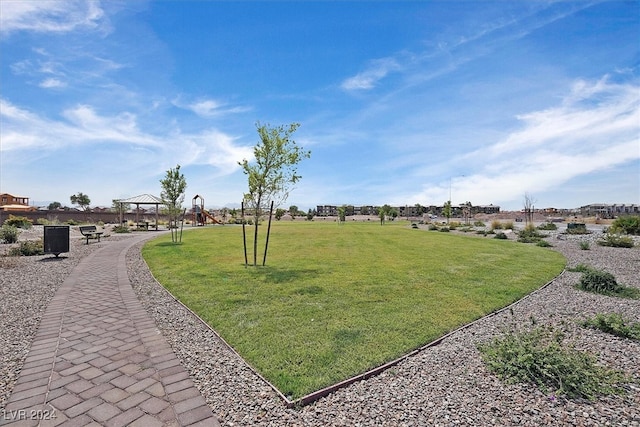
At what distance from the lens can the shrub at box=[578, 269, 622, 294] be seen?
290 inches

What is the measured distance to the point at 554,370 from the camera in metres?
3.34

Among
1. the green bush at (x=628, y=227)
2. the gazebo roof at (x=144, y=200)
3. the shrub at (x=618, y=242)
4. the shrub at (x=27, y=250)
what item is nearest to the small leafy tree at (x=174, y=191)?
the shrub at (x=27, y=250)

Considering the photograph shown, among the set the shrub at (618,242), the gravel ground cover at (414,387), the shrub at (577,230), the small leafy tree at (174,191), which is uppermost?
the small leafy tree at (174,191)

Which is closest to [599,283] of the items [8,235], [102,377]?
[102,377]

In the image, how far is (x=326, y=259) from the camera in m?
11.2

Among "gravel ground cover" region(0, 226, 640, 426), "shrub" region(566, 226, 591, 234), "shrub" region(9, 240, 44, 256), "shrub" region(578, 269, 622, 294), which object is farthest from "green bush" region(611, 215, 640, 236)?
"shrub" region(9, 240, 44, 256)

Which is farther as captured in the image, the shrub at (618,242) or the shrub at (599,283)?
the shrub at (618,242)

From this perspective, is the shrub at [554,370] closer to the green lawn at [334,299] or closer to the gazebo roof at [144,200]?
the green lawn at [334,299]

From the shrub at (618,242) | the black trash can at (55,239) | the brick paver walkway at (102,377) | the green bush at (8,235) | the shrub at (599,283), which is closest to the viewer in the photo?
the brick paver walkway at (102,377)

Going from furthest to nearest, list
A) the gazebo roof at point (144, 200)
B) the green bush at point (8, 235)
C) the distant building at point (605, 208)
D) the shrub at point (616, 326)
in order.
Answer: the distant building at point (605, 208) → the gazebo roof at point (144, 200) → the green bush at point (8, 235) → the shrub at point (616, 326)

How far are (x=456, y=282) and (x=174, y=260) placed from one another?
8.95 meters

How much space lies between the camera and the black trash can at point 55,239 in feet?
34.9

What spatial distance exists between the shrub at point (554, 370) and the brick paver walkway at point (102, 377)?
3196 mm

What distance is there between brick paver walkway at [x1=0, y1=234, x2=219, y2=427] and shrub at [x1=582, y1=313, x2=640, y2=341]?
227 inches
